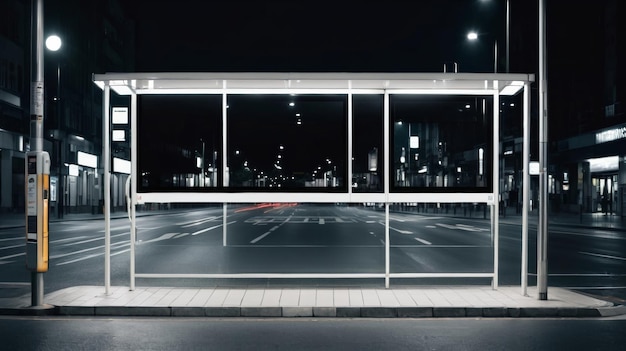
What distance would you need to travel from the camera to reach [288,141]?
11102mm

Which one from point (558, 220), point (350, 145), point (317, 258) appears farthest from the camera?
point (558, 220)

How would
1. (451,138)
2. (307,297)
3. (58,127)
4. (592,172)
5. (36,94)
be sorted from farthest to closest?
(58,127) < (592,172) < (451,138) < (307,297) < (36,94)

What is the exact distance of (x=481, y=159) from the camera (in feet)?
35.2

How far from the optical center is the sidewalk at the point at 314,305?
27.5 feet

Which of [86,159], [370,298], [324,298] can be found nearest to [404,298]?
[370,298]

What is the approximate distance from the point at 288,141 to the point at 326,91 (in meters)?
1.31

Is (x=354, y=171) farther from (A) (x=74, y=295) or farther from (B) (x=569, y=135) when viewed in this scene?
(B) (x=569, y=135)

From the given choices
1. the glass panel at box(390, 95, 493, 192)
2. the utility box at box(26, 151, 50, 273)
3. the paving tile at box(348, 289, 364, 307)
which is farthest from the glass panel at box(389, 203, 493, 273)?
the utility box at box(26, 151, 50, 273)

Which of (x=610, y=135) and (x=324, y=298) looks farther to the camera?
(x=610, y=135)

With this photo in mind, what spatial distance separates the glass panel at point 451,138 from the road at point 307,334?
287cm

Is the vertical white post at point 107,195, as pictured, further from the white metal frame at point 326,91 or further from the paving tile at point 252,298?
the paving tile at point 252,298

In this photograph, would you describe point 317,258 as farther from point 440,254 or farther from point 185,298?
point 185,298

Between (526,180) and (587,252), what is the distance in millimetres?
10260

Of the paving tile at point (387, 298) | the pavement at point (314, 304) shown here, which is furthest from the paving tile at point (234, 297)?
the paving tile at point (387, 298)
